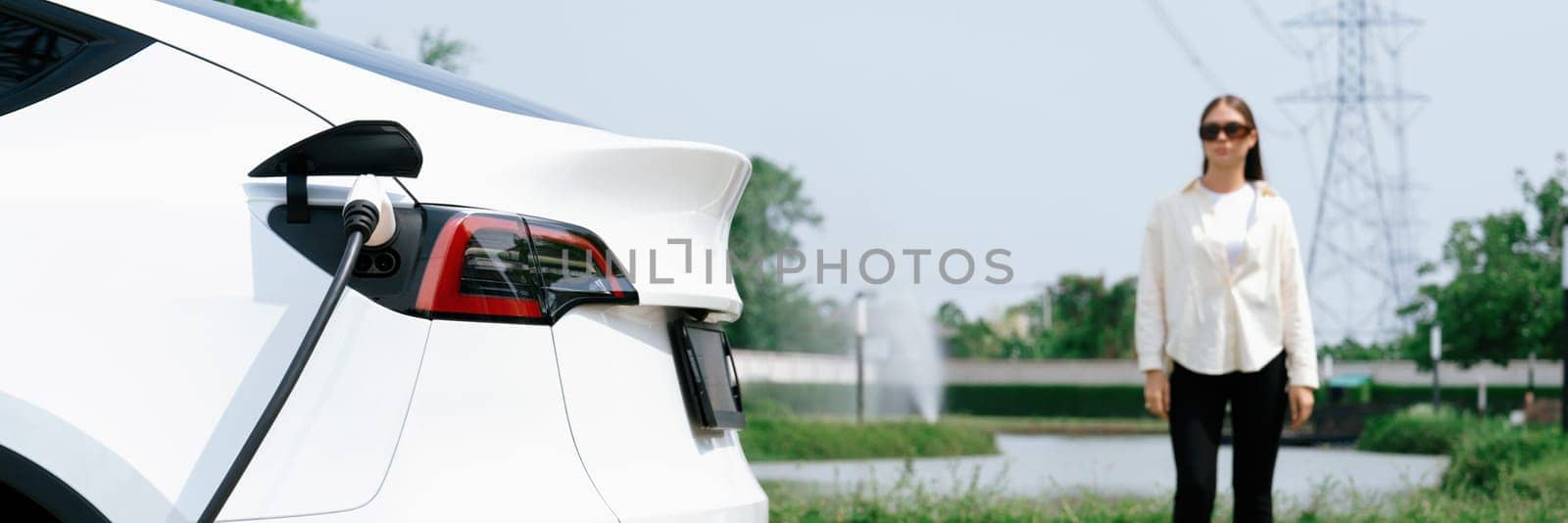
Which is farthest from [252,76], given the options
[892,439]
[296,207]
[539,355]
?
[892,439]

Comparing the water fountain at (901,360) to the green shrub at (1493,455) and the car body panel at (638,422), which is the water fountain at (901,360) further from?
the car body panel at (638,422)

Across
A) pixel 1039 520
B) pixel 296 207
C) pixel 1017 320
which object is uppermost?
pixel 1017 320

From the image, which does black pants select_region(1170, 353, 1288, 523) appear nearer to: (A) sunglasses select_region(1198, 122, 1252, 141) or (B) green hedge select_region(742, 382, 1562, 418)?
(A) sunglasses select_region(1198, 122, 1252, 141)

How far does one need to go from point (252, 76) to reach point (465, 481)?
642mm

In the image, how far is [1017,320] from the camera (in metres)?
92.6

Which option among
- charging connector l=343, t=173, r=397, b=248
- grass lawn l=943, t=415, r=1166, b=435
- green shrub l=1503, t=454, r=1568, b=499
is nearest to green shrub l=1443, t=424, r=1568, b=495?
green shrub l=1503, t=454, r=1568, b=499

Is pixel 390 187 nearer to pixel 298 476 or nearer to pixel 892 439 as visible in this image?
pixel 298 476

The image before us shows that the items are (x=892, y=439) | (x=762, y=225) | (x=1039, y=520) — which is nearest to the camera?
(x=1039, y=520)

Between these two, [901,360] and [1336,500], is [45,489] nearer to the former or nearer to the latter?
[1336,500]

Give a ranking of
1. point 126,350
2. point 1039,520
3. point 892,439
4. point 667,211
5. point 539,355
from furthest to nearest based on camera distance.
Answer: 1. point 892,439
2. point 1039,520
3. point 667,211
4. point 539,355
5. point 126,350

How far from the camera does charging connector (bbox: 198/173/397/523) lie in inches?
72.6

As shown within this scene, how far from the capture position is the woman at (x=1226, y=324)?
168 inches

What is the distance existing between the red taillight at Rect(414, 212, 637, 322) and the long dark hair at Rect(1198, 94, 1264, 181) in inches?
108

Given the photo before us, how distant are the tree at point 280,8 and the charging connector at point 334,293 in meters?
6.08
